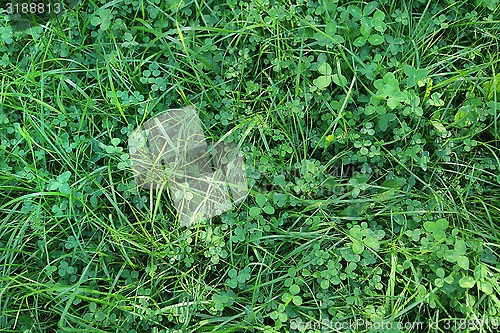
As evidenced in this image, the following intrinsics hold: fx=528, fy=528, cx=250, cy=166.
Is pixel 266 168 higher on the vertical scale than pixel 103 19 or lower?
lower

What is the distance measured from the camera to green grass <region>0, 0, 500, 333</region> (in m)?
1.76

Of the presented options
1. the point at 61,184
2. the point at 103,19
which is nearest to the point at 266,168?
the point at 61,184

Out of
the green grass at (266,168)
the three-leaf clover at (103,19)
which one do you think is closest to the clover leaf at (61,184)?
the green grass at (266,168)

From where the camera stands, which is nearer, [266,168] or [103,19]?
[266,168]

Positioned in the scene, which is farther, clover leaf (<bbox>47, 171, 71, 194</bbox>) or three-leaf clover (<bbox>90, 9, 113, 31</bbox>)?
three-leaf clover (<bbox>90, 9, 113, 31</bbox>)

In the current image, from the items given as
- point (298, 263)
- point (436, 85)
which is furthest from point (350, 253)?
point (436, 85)

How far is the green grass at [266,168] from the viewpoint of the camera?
5.77 ft

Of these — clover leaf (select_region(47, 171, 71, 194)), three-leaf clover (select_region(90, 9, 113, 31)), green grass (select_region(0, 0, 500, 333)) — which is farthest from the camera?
three-leaf clover (select_region(90, 9, 113, 31))

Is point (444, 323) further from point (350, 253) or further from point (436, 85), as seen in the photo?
point (436, 85)

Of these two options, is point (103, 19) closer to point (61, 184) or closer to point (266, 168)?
point (61, 184)

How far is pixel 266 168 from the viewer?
1931 mm

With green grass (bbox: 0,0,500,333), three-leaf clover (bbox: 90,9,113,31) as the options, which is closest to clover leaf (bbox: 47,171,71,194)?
green grass (bbox: 0,0,500,333)

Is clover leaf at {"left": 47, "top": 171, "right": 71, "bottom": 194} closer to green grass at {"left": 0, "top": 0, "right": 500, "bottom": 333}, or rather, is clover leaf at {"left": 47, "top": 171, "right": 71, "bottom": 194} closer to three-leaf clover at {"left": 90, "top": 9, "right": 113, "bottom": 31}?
green grass at {"left": 0, "top": 0, "right": 500, "bottom": 333}

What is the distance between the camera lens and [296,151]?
2012mm
